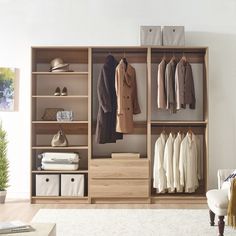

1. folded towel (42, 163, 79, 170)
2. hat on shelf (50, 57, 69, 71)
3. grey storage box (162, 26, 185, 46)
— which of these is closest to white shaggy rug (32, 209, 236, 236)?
folded towel (42, 163, 79, 170)

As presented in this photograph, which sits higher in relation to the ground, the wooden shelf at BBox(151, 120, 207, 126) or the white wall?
the white wall

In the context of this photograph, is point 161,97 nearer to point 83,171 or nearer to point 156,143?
point 156,143

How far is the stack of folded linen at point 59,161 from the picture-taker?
5961 millimetres

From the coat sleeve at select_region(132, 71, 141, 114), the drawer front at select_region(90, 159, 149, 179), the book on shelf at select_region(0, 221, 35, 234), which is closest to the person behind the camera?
the book on shelf at select_region(0, 221, 35, 234)

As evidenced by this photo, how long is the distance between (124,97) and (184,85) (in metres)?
0.79

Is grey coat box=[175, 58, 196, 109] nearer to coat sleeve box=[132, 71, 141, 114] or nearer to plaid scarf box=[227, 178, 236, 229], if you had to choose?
coat sleeve box=[132, 71, 141, 114]

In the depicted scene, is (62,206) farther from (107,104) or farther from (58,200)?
(107,104)

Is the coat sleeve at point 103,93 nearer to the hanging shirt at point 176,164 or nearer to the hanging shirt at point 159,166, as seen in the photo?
the hanging shirt at point 159,166

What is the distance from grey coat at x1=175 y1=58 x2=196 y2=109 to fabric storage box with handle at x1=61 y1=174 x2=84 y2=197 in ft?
5.15

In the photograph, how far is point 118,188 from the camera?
19.3 feet

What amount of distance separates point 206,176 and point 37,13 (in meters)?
3.15

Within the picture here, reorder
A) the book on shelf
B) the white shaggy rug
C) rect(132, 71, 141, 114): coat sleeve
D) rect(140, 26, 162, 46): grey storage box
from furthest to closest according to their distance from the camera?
rect(132, 71, 141, 114): coat sleeve < rect(140, 26, 162, 46): grey storage box < the white shaggy rug < the book on shelf

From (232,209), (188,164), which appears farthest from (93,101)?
(232,209)

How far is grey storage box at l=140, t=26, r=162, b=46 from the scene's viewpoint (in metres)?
5.99
